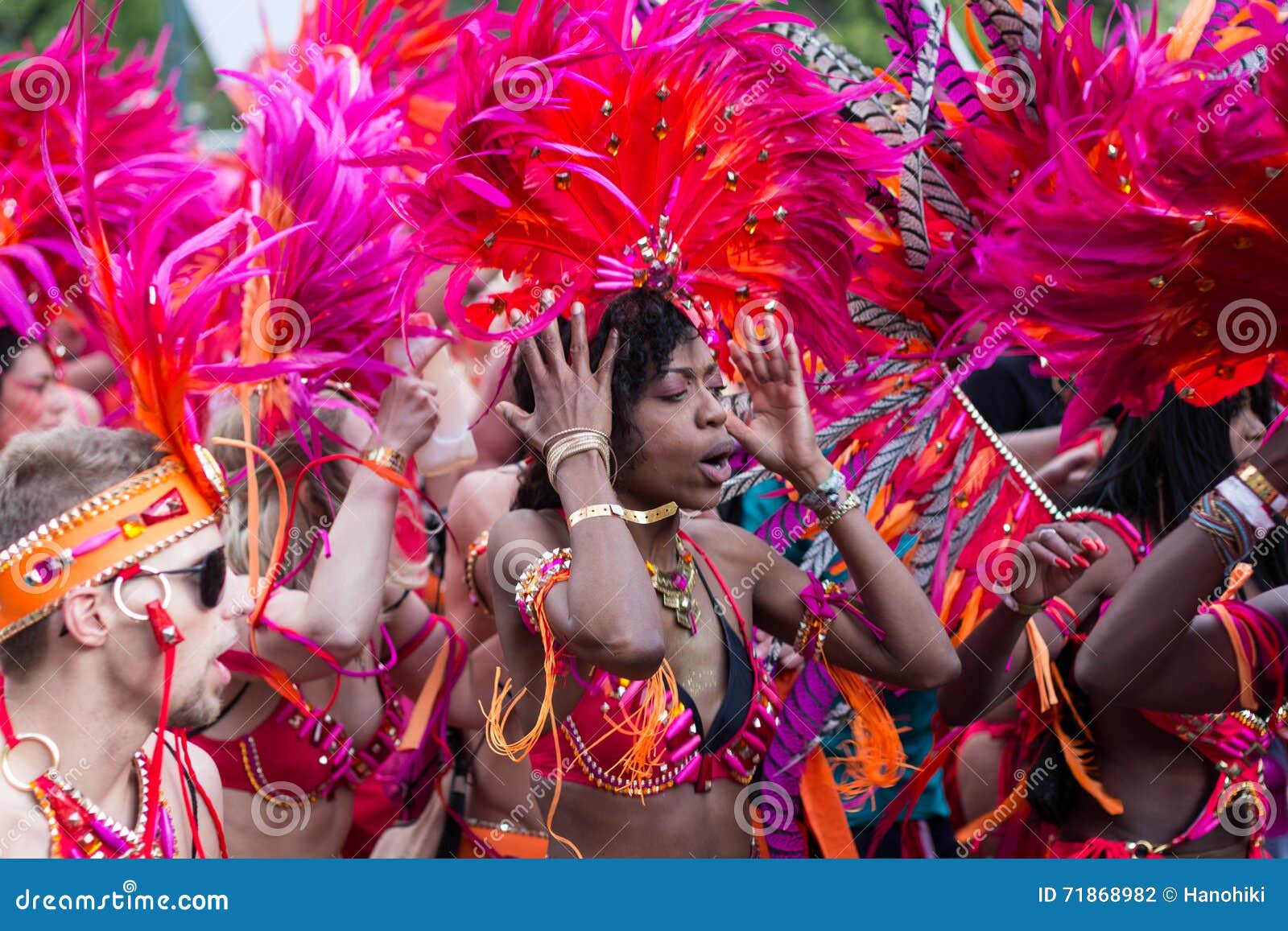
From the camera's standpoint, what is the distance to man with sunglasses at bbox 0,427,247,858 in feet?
7.13

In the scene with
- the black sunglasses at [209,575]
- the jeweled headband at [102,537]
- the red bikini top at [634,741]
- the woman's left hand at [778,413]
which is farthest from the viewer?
the woman's left hand at [778,413]

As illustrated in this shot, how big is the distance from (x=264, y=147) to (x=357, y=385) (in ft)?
1.85

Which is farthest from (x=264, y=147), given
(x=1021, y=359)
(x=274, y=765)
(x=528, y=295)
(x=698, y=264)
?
(x=1021, y=359)

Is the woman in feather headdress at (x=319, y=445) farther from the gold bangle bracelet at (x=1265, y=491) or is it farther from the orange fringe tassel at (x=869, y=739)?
the gold bangle bracelet at (x=1265, y=491)

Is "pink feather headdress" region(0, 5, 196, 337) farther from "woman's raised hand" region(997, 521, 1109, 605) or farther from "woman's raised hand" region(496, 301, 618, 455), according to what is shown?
"woman's raised hand" region(997, 521, 1109, 605)

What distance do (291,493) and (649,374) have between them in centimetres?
111

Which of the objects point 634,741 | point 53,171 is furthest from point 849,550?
point 53,171

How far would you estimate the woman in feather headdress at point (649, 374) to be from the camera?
244 cm

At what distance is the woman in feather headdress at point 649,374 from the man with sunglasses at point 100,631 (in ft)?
1.81

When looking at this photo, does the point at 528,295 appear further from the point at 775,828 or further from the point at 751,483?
the point at 775,828

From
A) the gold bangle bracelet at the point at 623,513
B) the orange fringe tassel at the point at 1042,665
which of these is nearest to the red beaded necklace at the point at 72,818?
the gold bangle bracelet at the point at 623,513

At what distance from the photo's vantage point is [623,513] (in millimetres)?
2480

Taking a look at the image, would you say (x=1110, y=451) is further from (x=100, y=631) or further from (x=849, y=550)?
(x=100, y=631)

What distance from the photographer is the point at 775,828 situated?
111 inches
